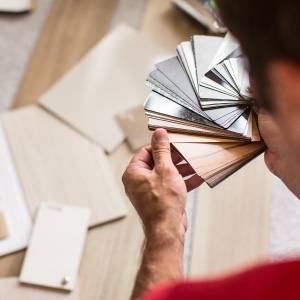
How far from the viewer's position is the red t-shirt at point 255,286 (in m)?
0.49

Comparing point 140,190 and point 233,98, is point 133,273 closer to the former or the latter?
point 140,190

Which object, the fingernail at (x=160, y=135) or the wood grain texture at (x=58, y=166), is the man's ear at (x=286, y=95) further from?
the wood grain texture at (x=58, y=166)

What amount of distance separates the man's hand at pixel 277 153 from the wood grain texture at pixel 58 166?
1.69ft

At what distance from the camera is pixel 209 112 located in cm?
87

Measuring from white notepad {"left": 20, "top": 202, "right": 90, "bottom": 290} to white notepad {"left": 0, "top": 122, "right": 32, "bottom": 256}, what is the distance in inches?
1.6

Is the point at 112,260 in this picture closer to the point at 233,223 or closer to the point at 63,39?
the point at 233,223

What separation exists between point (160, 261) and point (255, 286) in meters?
0.27

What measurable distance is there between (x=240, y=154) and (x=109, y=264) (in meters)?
0.54

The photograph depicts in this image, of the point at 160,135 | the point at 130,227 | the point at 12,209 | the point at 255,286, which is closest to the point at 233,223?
the point at 130,227

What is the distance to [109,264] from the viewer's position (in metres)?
1.18

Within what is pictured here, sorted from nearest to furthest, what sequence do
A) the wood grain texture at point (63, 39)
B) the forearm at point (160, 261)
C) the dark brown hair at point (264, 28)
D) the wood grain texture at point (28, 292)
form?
the dark brown hair at point (264, 28) < the forearm at point (160, 261) < the wood grain texture at point (28, 292) < the wood grain texture at point (63, 39)

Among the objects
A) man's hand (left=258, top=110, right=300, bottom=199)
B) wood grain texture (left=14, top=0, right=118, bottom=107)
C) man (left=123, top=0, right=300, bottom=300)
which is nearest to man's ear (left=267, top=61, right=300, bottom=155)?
man (left=123, top=0, right=300, bottom=300)

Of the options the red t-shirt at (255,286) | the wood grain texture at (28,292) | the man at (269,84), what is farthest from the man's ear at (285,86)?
the wood grain texture at (28,292)

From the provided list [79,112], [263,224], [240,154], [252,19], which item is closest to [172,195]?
[240,154]
